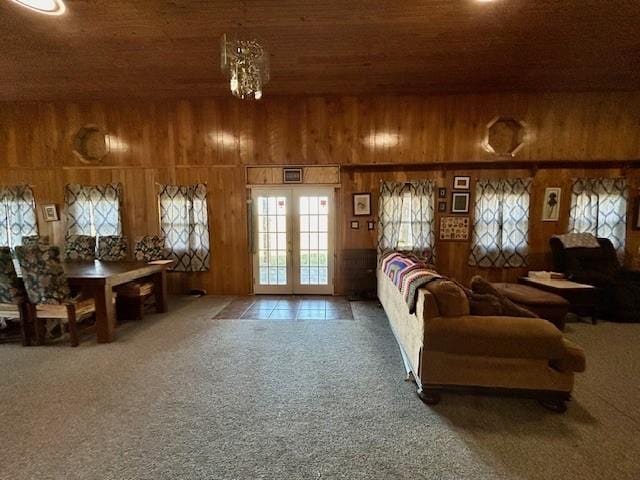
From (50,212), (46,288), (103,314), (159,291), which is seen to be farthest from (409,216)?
(50,212)

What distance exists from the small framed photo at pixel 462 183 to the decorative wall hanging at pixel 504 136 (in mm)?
589

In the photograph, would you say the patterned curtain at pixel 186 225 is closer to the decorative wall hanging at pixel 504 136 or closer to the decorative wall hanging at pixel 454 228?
the decorative wall hanging at pixel 454 228

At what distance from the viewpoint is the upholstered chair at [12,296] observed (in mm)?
3133

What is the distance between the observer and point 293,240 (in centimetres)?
530

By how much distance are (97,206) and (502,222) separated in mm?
7134

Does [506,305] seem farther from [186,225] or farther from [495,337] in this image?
[186,225]

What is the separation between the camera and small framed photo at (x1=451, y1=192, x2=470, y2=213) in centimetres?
511

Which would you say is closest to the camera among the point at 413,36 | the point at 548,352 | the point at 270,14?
the point at 548,352

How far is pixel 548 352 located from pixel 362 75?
13.1 feet

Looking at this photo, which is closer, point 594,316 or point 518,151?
point 594,316

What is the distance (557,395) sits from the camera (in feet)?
7.00

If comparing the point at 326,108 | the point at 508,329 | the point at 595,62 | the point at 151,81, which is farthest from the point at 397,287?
the point at 151,81

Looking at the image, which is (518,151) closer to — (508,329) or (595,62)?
(595,62)

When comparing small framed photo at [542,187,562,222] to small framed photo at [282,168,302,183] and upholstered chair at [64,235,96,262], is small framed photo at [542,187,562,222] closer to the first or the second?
small framed photo at [282,168,302,183]
